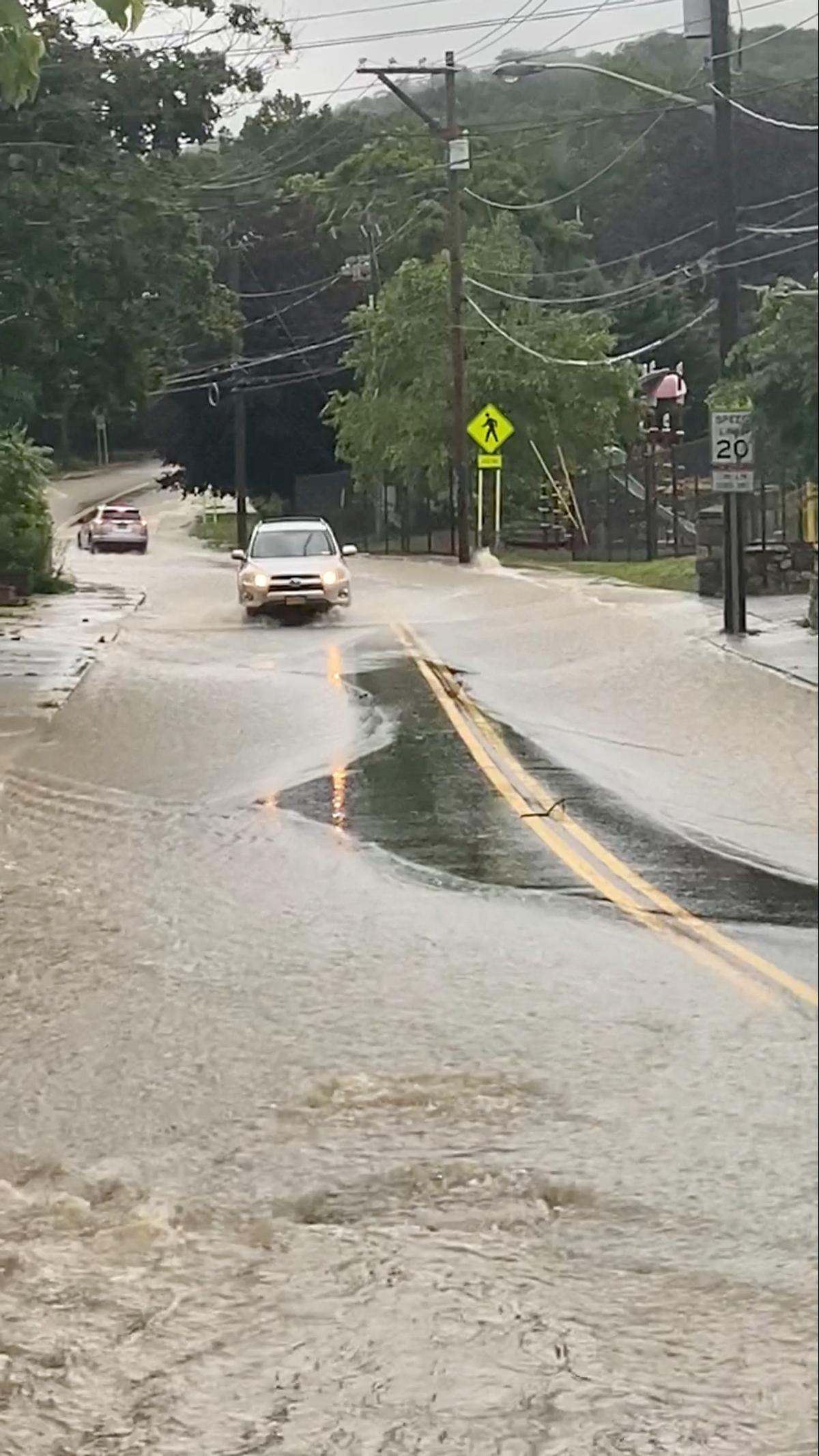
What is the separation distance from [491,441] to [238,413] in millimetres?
2464

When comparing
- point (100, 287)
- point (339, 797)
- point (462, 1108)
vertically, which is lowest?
point (339, 797)

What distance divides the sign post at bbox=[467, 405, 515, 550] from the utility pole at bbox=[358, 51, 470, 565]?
1.11ft

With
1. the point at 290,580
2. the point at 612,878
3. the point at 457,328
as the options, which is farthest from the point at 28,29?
the point at 290,580

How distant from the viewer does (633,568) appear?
3.93 metres

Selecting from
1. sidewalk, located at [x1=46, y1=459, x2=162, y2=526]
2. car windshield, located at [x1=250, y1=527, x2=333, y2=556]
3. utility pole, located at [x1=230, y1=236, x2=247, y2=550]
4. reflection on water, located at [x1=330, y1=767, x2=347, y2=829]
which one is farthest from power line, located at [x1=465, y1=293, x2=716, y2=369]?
car windshield, located at [x1=250, y1=527, x2=333, y2=556]

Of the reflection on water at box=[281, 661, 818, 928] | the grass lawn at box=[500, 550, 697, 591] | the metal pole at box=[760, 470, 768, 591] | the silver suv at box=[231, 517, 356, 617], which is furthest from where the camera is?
the silver suv at box=[231, 517, 356, 617]

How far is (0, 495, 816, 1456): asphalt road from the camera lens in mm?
2613

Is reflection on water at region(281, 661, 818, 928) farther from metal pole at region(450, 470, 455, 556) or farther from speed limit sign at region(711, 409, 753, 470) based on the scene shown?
metal pole at region(450, 470, 455, 556)

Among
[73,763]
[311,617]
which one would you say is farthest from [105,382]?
[311,617]

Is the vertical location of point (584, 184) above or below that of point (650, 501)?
above

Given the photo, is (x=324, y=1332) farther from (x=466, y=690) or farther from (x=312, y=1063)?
(x=466, y=690)

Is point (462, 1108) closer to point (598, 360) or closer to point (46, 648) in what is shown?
point (598, 360)

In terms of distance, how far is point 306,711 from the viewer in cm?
1589

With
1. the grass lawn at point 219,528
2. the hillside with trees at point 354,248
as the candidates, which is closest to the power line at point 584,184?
the hillside with trees at point 354,248
